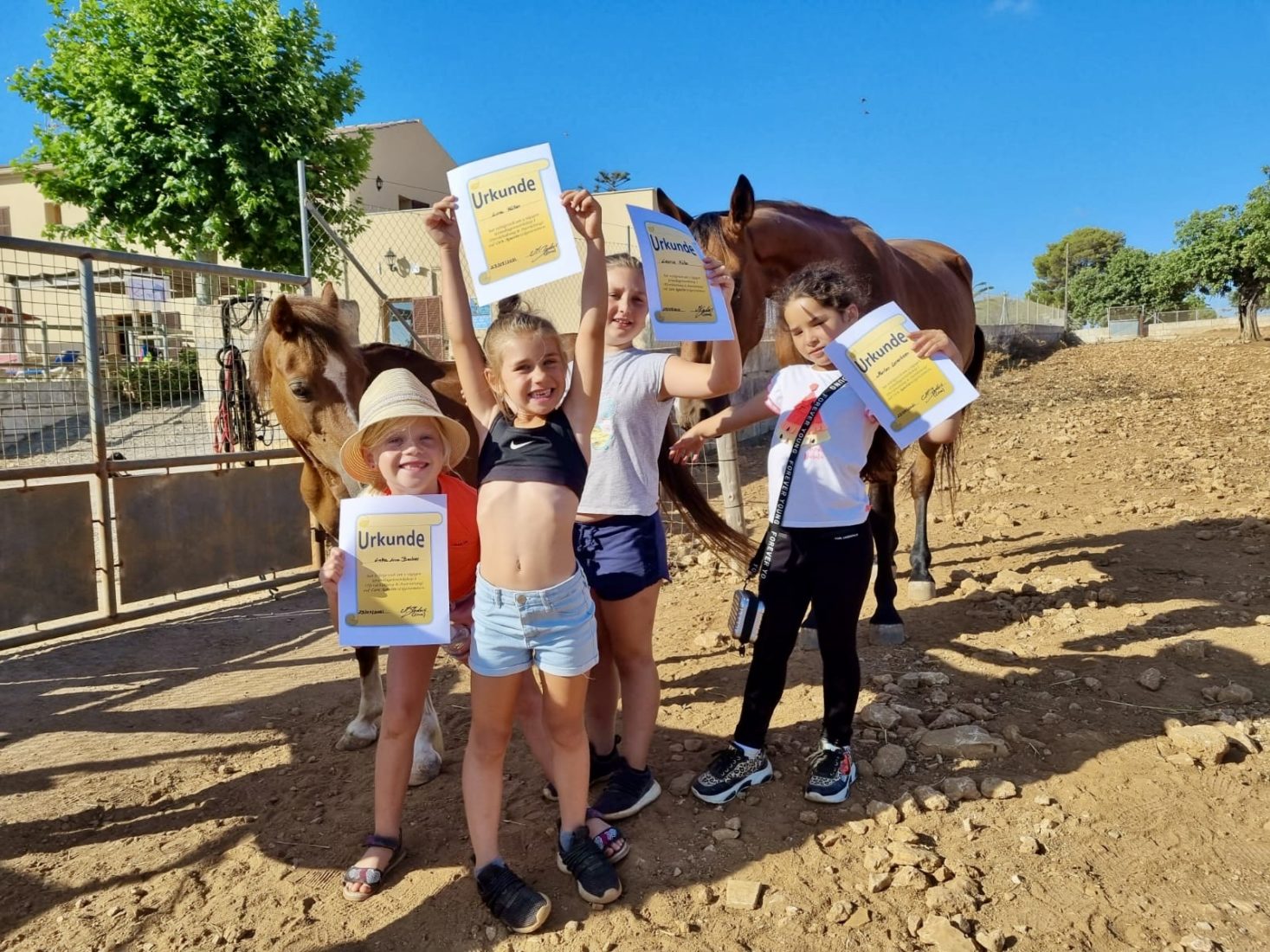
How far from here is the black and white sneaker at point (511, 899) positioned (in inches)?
76.2

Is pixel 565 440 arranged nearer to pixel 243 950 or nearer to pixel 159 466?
pixel 243 950

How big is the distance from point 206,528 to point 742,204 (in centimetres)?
423

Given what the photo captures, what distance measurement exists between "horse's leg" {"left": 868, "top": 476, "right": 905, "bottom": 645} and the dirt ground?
14 cm

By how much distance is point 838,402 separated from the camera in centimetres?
249

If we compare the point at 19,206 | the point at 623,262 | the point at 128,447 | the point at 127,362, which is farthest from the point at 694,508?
the point at 19,206

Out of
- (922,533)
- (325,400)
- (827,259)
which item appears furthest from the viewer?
(922,533)

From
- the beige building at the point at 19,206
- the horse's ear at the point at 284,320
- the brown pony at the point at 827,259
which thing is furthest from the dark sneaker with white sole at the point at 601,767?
the beige building at the point at 19,206

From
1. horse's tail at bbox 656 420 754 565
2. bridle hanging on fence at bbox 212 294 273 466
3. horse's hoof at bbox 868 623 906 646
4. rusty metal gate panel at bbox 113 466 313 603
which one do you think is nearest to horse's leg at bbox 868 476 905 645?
horse's hoof at bbox 868 623 906 646

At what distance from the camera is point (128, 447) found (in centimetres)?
509

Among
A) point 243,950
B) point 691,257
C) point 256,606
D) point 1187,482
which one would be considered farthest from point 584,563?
point 1187,482

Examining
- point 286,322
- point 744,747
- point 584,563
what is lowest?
point 744,747

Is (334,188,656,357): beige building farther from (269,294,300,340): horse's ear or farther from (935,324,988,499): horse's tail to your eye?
(269,294,300,340): horse's ear

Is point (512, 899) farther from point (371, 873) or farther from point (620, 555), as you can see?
point (620, 555)

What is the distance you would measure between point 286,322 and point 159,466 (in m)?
2.70
